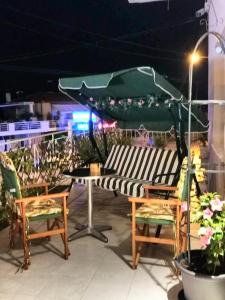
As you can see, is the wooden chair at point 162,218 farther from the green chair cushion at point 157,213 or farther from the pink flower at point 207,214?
the pink flower at point 207,214

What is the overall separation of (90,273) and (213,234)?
55.2 inches

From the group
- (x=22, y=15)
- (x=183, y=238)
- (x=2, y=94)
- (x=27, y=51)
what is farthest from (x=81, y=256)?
(x=2, y=94)

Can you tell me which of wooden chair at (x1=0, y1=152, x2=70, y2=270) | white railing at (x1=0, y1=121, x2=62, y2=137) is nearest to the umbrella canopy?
wooden chair at (x1=0, y1=152, x2=70, y2=270)

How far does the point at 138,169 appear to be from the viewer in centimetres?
573

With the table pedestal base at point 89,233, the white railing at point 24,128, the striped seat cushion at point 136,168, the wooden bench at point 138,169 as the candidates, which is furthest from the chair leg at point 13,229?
the white railing at point 24,128

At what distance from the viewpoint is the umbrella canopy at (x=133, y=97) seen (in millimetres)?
4422

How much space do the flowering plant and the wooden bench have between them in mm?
2221

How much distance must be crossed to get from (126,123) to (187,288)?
14.1 ft

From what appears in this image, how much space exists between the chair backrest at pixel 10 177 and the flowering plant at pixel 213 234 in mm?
1795

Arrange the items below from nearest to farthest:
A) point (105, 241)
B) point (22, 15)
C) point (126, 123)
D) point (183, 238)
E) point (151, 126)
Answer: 1. point (183, 238)
2. point (105, 241)
3. point (151, 126)
4. point (126, 123)
5. point (22, 15)

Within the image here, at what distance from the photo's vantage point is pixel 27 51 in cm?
2075

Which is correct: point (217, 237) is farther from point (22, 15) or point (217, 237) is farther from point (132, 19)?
point (22, 15)

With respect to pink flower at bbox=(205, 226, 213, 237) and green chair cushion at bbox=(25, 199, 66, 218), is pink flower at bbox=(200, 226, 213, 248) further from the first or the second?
green chair cushion at bbox=(25, 199, 66, 218)

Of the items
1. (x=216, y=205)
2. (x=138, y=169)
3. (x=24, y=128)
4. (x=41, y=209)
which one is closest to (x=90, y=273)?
(x=41, y=209)
